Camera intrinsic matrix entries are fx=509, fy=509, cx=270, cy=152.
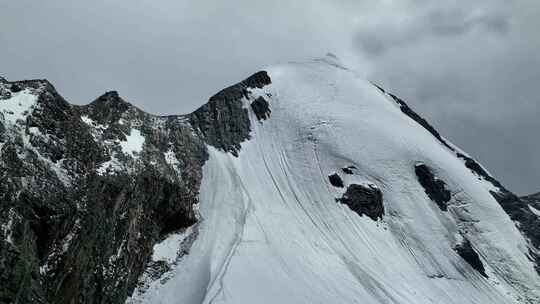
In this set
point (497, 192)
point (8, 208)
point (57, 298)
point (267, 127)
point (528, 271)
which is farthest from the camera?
point (497, 192)

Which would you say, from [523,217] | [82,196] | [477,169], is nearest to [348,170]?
[523,217]

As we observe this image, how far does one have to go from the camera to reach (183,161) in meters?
40.2

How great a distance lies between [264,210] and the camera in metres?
42.3

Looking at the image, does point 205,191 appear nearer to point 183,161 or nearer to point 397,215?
point 183,161

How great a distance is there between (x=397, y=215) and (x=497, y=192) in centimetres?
2604

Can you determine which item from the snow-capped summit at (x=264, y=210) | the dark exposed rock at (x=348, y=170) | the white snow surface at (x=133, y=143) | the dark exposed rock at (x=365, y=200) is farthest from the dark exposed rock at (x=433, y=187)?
the white snow surface at (x=133, y=143)

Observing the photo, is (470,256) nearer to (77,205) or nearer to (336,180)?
(336,180)

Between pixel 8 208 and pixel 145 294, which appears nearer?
pixel 8 208

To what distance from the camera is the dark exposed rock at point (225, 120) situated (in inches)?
2005

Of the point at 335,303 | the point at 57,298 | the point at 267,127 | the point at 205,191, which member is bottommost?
the point at 57,298

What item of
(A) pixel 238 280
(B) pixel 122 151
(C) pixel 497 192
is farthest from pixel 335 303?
(C) pixel 497 192

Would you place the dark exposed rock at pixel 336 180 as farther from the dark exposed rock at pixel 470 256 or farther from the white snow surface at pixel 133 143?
the white snow surface at pixel 133 143

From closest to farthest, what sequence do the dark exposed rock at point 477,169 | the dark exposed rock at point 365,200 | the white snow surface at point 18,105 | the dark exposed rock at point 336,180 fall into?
the white snow surface at point 18,105
the dark exposed rock at point 365,200
the dark exposed rock at point 336,180
the dark exposed rock at point 477,169

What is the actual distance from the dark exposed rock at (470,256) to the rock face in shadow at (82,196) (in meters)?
26.1
